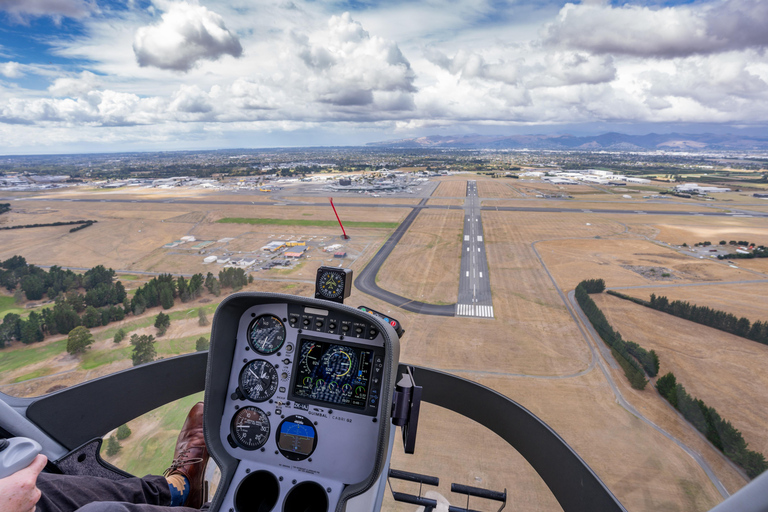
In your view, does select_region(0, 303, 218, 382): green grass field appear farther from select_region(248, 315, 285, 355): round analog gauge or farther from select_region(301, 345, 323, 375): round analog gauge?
select_region(301, 345, 323, 375): round analog gauge

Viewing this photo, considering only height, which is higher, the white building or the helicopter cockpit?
the white building

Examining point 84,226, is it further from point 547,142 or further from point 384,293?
point 547,142

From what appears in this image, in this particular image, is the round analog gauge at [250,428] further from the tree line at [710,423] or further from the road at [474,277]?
the road at [474,277]

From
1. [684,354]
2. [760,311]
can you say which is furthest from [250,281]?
[760,311]

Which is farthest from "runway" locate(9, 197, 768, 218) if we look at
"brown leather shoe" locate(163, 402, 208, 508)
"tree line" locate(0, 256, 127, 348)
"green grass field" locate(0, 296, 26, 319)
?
"brown leather shoe" locate(163, 402, 208, 508)

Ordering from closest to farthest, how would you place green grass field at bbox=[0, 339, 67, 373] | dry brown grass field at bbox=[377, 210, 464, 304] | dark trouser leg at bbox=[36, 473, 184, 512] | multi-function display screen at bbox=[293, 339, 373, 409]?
dark trouser leg at bbox=[36, 473, 184, 512], multi-function display screen at bbox=[293, 339, 373, 409], green grass field at bbox=[0, 339, 67, 373], dry brown grass field at bbox=[377, 210, 464, 304]

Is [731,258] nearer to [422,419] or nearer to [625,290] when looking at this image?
[625,290]

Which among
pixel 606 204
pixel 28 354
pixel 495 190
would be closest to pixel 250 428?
pixel 28 354
